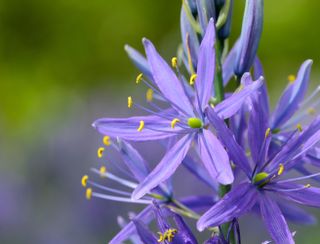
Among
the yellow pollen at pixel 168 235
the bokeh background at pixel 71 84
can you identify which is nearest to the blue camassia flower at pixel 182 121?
the yellow pollen at pixel 168 235

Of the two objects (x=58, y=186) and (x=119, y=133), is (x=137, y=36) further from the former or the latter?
(x=119, y=133)

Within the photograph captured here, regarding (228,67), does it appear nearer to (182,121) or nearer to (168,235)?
(182,121)

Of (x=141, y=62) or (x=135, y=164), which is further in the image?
(x=141, y=62)

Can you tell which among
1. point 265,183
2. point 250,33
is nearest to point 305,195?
point 265,183

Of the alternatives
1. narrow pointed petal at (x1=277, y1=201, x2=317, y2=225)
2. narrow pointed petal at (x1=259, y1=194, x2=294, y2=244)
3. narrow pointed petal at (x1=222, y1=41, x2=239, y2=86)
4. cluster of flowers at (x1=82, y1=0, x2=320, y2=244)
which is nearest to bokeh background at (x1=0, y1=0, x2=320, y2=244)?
narrow pointed petal at (x1=277, y1=201, x2=317, y2=225)

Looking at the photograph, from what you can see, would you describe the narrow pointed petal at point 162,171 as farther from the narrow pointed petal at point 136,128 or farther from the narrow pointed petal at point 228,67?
the narrow pointed petal at point 228,67

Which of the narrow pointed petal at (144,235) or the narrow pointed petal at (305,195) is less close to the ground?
the narrow pointed petal at (144,235)
